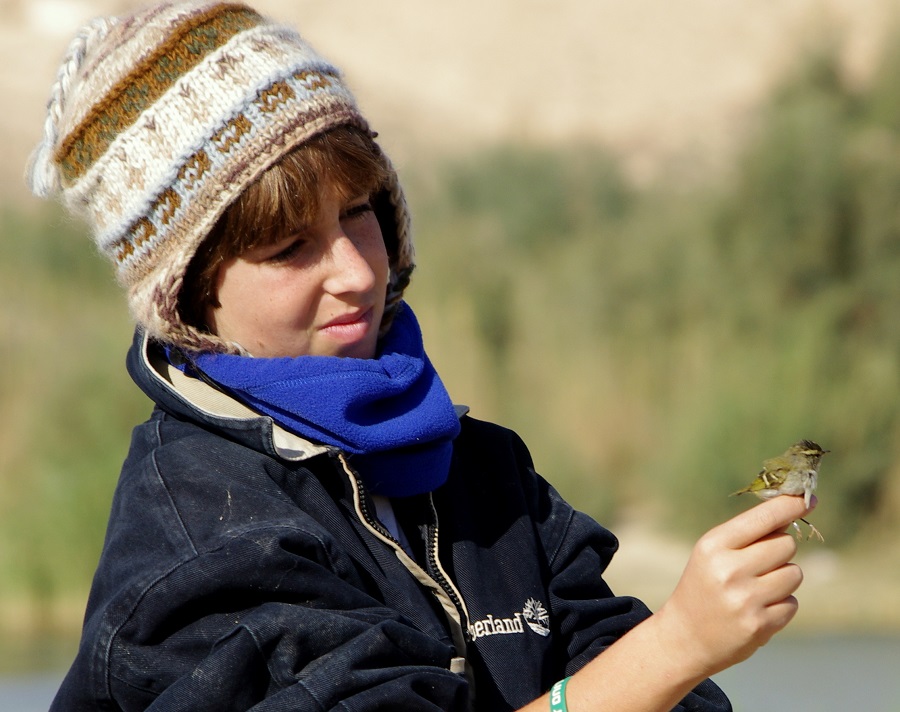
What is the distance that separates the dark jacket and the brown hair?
12cm

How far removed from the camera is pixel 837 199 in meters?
7.41

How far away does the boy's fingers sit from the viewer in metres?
1.43

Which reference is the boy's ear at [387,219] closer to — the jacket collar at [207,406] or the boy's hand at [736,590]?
the jacket collar at [207,406]

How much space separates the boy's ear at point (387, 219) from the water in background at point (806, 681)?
3.18 m

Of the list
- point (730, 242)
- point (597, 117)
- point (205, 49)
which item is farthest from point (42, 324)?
point (597, 117)

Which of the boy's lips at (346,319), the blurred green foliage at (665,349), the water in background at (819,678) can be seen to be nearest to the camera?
the boy's lips at (346,319)

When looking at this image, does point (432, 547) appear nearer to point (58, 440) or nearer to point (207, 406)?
point (207, 406)

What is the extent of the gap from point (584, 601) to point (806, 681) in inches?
136

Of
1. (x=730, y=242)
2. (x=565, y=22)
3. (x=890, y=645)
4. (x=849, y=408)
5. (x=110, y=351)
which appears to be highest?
(x=565, y=22)

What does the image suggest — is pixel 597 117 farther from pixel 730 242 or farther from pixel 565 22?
pixel 730 242

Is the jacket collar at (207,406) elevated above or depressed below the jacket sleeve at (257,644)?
above

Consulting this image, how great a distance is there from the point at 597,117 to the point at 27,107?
11.5 metres

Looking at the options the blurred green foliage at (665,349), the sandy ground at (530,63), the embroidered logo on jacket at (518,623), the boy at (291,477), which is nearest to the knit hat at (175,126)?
the boy at (291,477)

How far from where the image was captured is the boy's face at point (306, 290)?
5.59ft
